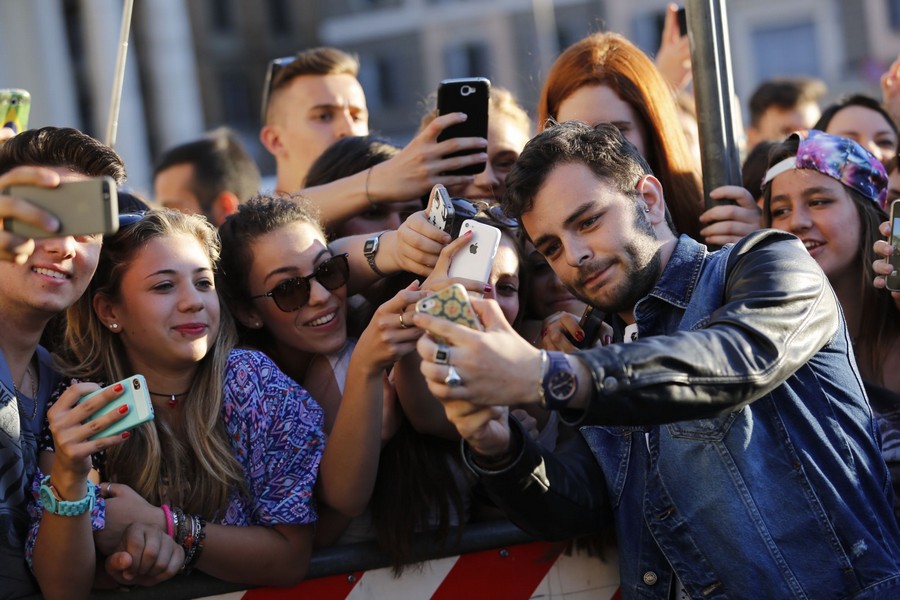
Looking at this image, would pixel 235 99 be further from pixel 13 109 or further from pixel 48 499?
pixel 48 499

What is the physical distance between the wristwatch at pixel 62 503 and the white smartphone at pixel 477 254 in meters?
1.02

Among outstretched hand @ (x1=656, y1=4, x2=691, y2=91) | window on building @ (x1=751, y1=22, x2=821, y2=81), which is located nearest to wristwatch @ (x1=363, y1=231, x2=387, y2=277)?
outstretched hand @ (x1=656, y1=4, x2=691, y2=91)

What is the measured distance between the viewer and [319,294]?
11.2 ft

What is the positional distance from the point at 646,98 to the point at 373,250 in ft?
4.04

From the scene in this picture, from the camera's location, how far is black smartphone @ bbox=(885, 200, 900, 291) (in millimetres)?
3344

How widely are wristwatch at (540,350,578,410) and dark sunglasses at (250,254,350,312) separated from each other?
1317 mm

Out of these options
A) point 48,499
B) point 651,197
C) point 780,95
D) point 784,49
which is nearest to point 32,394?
point 48,499

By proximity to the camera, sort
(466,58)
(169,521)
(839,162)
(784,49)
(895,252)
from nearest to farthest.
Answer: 1. (169,521)
2. (895,252)
3. (839,162)
4. (784,49)
5. (466,58)

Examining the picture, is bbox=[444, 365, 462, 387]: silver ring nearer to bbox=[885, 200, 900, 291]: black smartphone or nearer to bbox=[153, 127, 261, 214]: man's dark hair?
bbox=[885, 200, 900, 291]: black smartphone

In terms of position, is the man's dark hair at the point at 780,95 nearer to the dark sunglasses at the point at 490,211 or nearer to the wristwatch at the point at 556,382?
the dark sunglasses at the point at 490,211

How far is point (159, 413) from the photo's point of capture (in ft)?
10.5

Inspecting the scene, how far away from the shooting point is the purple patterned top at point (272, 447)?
3100 millimetres

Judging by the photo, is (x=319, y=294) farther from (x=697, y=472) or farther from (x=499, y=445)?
(x=697, y=472)

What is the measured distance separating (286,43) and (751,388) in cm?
3708
